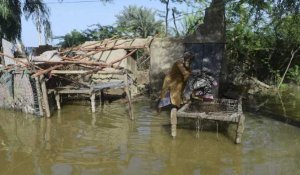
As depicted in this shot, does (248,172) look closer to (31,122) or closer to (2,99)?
(31,122)

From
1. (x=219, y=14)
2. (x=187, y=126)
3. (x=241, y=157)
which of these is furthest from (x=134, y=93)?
(x=241, y=157)

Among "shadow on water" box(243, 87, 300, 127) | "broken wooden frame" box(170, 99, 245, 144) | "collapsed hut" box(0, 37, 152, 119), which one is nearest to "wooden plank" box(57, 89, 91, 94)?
"collapsed hut" box(0, 37, 152, 119)

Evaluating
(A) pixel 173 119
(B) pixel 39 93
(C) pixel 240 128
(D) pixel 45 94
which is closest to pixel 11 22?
(B) pixel 39 93

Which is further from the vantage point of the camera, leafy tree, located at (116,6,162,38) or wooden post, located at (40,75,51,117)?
leafy tree, located at (116,6,162,38)

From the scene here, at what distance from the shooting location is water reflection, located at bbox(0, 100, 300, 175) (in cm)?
667

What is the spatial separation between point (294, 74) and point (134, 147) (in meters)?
10.9

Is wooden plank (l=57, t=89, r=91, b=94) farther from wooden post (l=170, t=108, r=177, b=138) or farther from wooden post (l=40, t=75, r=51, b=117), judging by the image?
wooden post (l=170, t=108, r=177, b=138)

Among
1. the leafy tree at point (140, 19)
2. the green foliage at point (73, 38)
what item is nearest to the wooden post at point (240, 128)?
the green foliage at point (73, 38)

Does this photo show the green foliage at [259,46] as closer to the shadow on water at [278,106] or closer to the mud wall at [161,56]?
the shadow on water at [278,106]

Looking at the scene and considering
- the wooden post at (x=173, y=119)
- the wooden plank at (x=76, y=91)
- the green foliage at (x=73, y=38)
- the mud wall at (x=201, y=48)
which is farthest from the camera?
the green foliage at (x=73, y=38)

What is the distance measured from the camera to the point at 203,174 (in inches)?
252

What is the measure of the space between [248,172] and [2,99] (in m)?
7.49

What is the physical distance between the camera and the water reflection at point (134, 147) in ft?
21.9

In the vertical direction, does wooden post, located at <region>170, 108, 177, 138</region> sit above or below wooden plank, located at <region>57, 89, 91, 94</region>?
below
